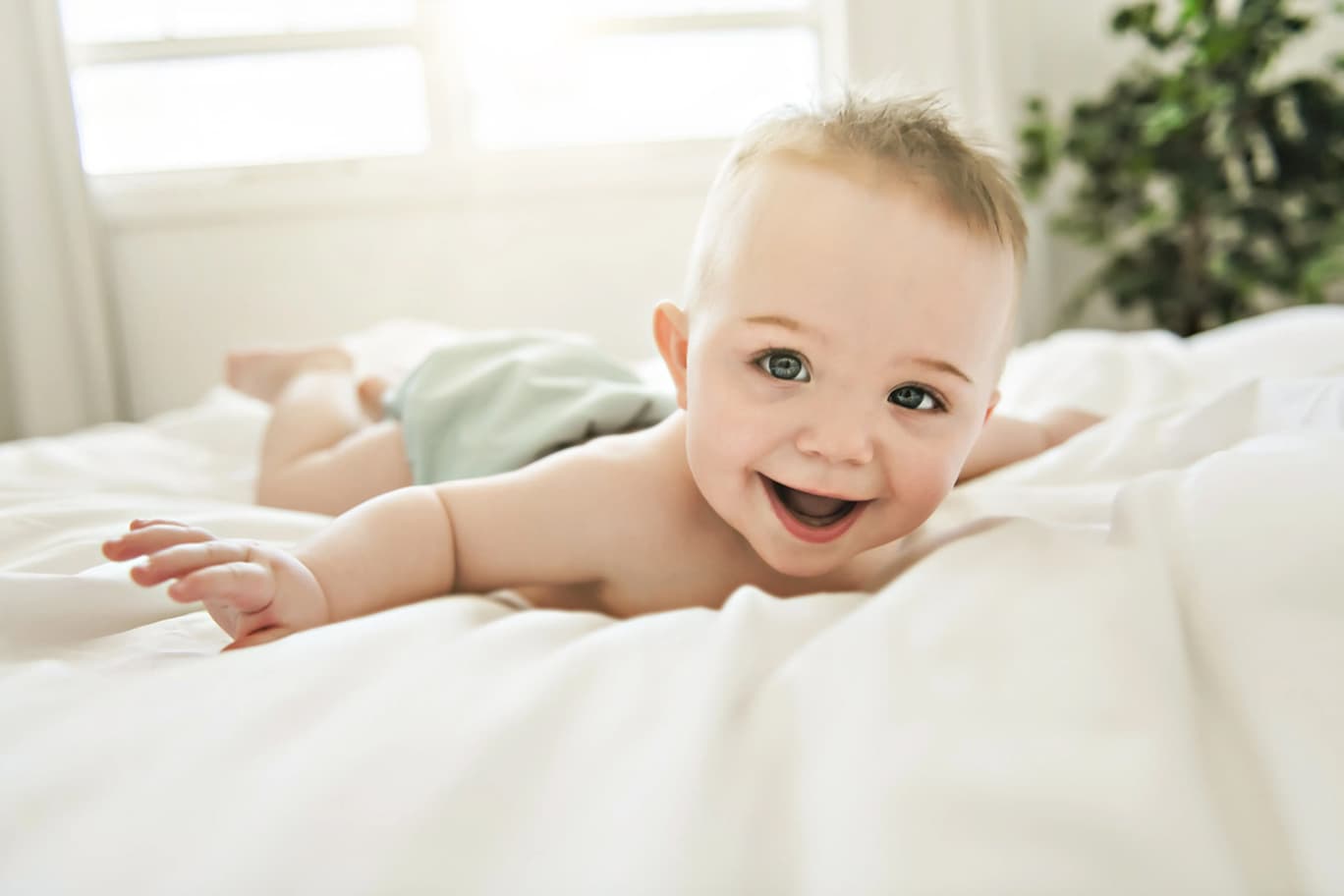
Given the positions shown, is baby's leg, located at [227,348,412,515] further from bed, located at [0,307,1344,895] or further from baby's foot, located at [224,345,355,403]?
bed, located at [0,307,1344,895]

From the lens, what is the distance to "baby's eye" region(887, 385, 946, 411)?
688mm

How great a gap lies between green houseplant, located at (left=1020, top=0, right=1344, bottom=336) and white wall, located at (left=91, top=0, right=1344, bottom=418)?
0.29 metres

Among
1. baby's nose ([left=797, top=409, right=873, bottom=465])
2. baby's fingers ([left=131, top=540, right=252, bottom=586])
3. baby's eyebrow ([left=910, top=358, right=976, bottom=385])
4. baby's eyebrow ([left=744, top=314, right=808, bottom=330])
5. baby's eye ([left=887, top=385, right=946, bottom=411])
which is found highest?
baby's eyebrow ([left=744, top=314, right=808, bottom=330])

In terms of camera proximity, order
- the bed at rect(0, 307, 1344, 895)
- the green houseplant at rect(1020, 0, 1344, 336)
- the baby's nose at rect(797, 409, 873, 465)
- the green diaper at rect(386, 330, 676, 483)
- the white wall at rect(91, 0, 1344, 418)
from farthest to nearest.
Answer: the white wall at rect(91, 0, 1344, 418) → the green houseplant at rect(1020, 0, 1344, 336) → the green diaper at rect(386, 330, 676, 483) → the baby's nose at rect(797, 409, 873, 465) → the bed at rect(0, 307, 1344, 895)

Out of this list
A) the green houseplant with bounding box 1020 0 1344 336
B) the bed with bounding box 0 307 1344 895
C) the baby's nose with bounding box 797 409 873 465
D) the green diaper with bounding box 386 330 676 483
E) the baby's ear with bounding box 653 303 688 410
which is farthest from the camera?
the green houseplant with bounding box 1020 0 1344 336

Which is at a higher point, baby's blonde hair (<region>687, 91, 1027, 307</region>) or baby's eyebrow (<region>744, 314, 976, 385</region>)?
baby's blonde hair (<region>687, 91, 1027, 307</region>)

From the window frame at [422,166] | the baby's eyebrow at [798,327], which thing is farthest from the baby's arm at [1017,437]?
the window frame at [422,166]

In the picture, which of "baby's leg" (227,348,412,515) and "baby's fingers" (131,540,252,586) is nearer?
"baby's fingers" (131,540,252,586)

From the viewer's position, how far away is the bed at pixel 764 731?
40cm

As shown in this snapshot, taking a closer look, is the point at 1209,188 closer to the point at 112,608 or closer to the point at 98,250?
the point at 112,608

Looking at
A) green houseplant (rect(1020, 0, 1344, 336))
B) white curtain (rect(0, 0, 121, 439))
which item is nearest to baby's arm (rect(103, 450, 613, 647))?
green houseplant (rect(1020, 0, 1344, 336))

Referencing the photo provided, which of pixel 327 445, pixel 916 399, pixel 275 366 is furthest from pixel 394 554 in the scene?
pixel 275 366

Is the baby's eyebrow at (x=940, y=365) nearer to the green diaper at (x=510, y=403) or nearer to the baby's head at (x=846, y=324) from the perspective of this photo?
the baby's head at (x=846, y=324)

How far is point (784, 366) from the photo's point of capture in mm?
682
